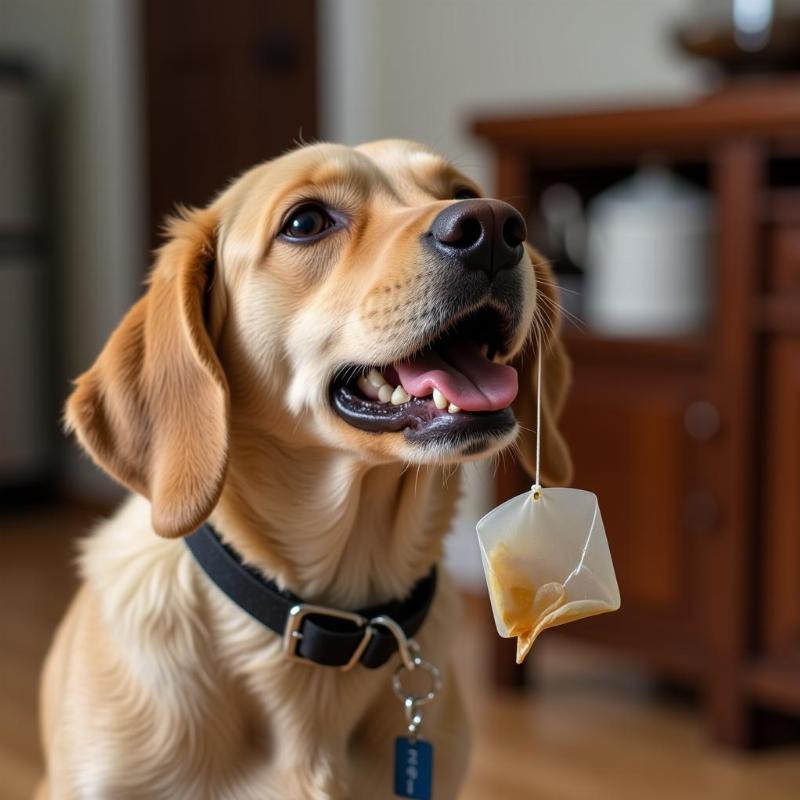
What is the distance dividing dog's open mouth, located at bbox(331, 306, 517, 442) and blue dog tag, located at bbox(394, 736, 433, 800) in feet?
1.14

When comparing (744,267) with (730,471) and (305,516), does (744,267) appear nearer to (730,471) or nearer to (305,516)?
(730,471)

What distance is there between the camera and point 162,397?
4.10 ft

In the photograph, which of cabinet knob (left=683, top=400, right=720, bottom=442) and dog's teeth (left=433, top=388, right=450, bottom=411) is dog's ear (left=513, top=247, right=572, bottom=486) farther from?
cabinet knob (left=683, top=400, right=720, bottom=442)

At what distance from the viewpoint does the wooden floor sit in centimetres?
221

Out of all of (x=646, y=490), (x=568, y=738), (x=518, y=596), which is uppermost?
(x=518, y=596)

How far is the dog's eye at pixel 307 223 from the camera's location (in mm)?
1265

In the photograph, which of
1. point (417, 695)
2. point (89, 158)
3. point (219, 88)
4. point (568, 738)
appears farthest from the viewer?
point (89, 158)

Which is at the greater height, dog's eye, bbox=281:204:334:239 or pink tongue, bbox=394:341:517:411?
dog's eye, bbox=281:204:334:239

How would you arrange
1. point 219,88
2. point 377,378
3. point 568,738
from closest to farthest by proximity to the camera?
point 377,378 → point 568,738 → point 219,88

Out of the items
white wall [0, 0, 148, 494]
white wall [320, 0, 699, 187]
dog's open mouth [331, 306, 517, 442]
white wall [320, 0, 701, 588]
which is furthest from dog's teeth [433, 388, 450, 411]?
white wall [0, 0, 148, 494]

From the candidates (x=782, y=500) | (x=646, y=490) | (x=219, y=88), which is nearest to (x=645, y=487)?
(x=646, y=490)

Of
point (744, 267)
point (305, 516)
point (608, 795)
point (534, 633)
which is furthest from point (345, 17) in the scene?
point (534, 633)

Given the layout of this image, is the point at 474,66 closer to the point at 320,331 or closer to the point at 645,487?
the point at 645,487

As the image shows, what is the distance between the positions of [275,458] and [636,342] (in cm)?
134
